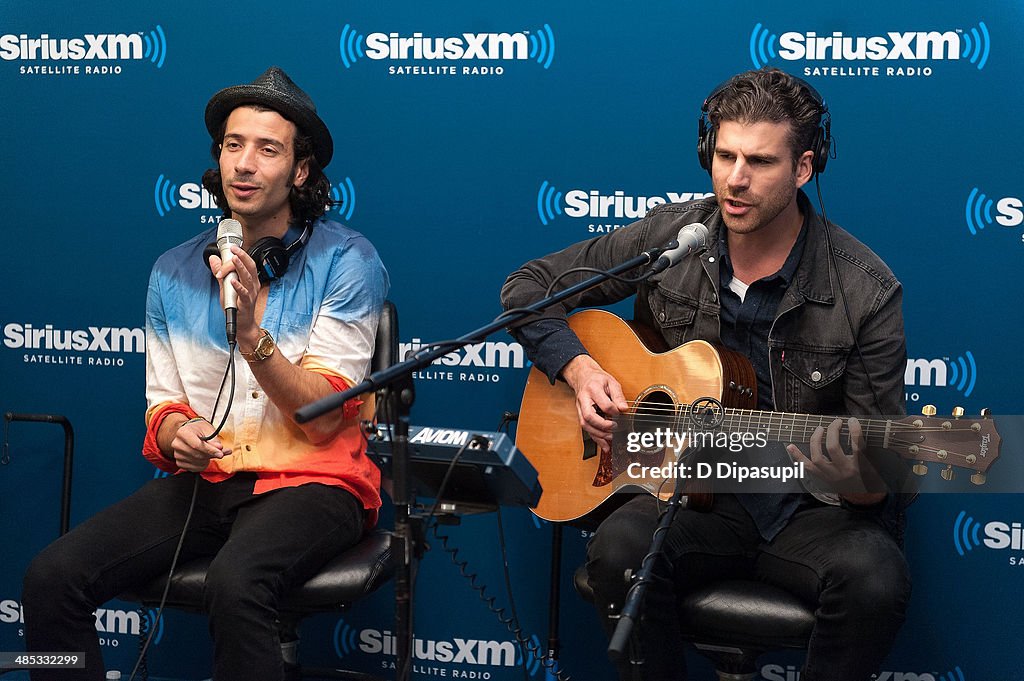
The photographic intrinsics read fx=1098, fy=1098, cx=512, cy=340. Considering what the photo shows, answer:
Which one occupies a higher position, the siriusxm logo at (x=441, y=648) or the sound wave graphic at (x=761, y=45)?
the sound wave graphic at (x=761, y=45)

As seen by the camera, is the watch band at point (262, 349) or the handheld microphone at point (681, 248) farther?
the watch band at point (262, 349)

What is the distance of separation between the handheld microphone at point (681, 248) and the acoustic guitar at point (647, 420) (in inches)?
17.5

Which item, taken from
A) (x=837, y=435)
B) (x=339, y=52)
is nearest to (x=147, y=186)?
(x=339, y=52)

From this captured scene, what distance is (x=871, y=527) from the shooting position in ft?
8.37

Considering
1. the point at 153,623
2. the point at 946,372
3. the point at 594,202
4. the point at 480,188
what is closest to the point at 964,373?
the point at 946,372

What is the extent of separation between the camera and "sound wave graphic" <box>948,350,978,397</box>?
3.25 m

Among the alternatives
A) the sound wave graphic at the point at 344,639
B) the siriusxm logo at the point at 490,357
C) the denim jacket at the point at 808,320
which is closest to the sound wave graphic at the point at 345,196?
the siriusxm logo at the point at 490,357

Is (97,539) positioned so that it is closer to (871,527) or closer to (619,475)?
(619,475)

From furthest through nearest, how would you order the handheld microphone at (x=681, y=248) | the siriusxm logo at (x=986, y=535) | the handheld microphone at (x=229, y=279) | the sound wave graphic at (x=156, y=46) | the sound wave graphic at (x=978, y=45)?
the sound wave graphic at (x=156, y=46) < the siriusxm logo at (x=986, y=535) < the sound wave graphic at (x=978, y=45) < the handheld microphone at (x=229, y=279) < the handheld microphone at (x=681, y=248)

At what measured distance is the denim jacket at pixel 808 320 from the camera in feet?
8.64

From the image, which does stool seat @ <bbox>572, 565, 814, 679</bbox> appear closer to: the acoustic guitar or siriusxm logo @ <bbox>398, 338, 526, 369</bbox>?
the acoustic guitar

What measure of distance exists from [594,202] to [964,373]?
1219 millimetres

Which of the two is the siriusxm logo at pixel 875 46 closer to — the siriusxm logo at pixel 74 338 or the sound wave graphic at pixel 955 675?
the sound wave graphic at pixel 955 675

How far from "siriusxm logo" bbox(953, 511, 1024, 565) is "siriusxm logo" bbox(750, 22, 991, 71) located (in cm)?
134
